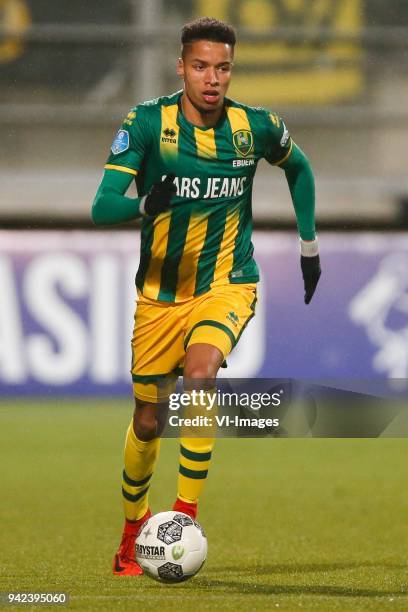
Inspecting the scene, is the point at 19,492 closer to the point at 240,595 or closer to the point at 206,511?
the point at 206,511

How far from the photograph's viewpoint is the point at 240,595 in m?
4.63

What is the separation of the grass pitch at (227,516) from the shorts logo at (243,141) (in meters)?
1.63

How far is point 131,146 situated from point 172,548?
1492 mm

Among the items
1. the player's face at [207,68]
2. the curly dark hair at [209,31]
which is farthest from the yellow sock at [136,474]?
the curly dark hair at [209,31]

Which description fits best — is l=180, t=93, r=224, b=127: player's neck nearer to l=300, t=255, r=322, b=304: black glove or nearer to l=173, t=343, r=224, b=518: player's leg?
l=300, t=255, r=322, b=304: black glove

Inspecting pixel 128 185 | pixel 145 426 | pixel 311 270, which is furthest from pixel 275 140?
pixel 145 426

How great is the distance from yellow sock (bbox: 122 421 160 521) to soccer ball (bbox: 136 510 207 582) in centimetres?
64

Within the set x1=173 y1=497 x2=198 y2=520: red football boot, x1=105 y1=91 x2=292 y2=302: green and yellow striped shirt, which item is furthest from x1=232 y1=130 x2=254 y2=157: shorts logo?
x1=173 y1=497 x2=198 y2=520: red football boot

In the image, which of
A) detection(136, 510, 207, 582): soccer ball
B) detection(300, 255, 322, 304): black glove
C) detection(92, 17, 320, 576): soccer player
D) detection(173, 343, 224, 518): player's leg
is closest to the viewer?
detection(136, 510, 207, 582): soccer ball

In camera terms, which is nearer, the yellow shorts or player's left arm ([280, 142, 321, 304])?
the yellow shorts

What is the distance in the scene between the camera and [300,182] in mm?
5594

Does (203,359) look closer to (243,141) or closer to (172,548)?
(172,548)

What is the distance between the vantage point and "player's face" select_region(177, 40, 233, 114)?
509 cm

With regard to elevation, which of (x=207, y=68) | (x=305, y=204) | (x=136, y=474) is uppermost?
(x=207, y=68)
